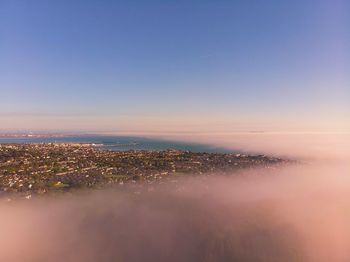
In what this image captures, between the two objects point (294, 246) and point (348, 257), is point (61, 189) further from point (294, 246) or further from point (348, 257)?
point (348, 257)

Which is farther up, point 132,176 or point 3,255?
point 132,176

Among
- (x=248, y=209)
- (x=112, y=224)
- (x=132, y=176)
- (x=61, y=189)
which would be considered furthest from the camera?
(x=132, y=176)

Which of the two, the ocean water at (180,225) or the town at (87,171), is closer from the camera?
the ocean water at (180,225)

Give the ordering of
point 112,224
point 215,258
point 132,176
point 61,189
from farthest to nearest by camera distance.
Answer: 1. point 132,176
2. point 61,189
3. point 112,224
4. point 215,258

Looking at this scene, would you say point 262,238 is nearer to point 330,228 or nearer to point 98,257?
point 330,228

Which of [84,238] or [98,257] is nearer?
[98,257]

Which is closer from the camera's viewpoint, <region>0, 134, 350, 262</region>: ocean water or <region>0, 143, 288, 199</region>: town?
<region>0, 134, 350, 262</region>: ocean water

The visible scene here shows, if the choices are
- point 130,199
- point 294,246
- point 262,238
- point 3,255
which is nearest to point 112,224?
point 130,199

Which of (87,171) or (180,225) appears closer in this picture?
(180,225)

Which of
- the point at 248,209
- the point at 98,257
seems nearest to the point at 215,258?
the point at 98,257
